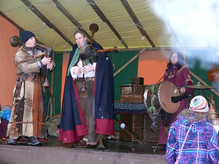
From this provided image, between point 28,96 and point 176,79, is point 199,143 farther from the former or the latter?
point 28,96

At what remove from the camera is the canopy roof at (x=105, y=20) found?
778cm

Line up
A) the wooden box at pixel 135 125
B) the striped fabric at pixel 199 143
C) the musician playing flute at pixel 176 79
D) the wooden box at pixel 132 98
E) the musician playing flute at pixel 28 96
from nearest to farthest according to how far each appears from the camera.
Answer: the striped fabric at pixel 199 143 < the musician playing flute at pixel 28 96 < the musician playing flute at pixel 176 79 < the wooden box at pixel 135 125 < the wooden box at pixel 132 98

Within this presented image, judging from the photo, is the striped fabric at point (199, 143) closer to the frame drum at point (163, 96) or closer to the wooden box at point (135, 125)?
the frame drum at point (163, 96)

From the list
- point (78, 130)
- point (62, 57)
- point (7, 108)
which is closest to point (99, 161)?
point (78, 130)

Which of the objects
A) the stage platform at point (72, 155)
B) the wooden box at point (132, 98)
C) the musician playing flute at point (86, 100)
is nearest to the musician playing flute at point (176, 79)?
the stage platform at point (72, 155)

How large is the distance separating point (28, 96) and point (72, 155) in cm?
123

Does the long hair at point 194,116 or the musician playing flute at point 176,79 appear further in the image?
the musician playing flute at point 176,79

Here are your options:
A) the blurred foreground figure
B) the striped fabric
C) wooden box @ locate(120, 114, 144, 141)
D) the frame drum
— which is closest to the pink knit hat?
the blurred foreground figure

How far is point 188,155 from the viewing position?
3494mm

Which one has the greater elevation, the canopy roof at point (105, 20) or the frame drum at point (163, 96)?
the canopy roof at point (105, 20)

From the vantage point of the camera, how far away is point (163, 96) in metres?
5.74

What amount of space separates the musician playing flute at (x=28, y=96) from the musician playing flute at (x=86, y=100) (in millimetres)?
410

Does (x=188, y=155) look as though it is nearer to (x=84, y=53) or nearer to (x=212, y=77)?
(x=84, y=53)

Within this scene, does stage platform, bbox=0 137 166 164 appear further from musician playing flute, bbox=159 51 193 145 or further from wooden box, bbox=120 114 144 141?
wooden box, bbox=120 114 144 141
